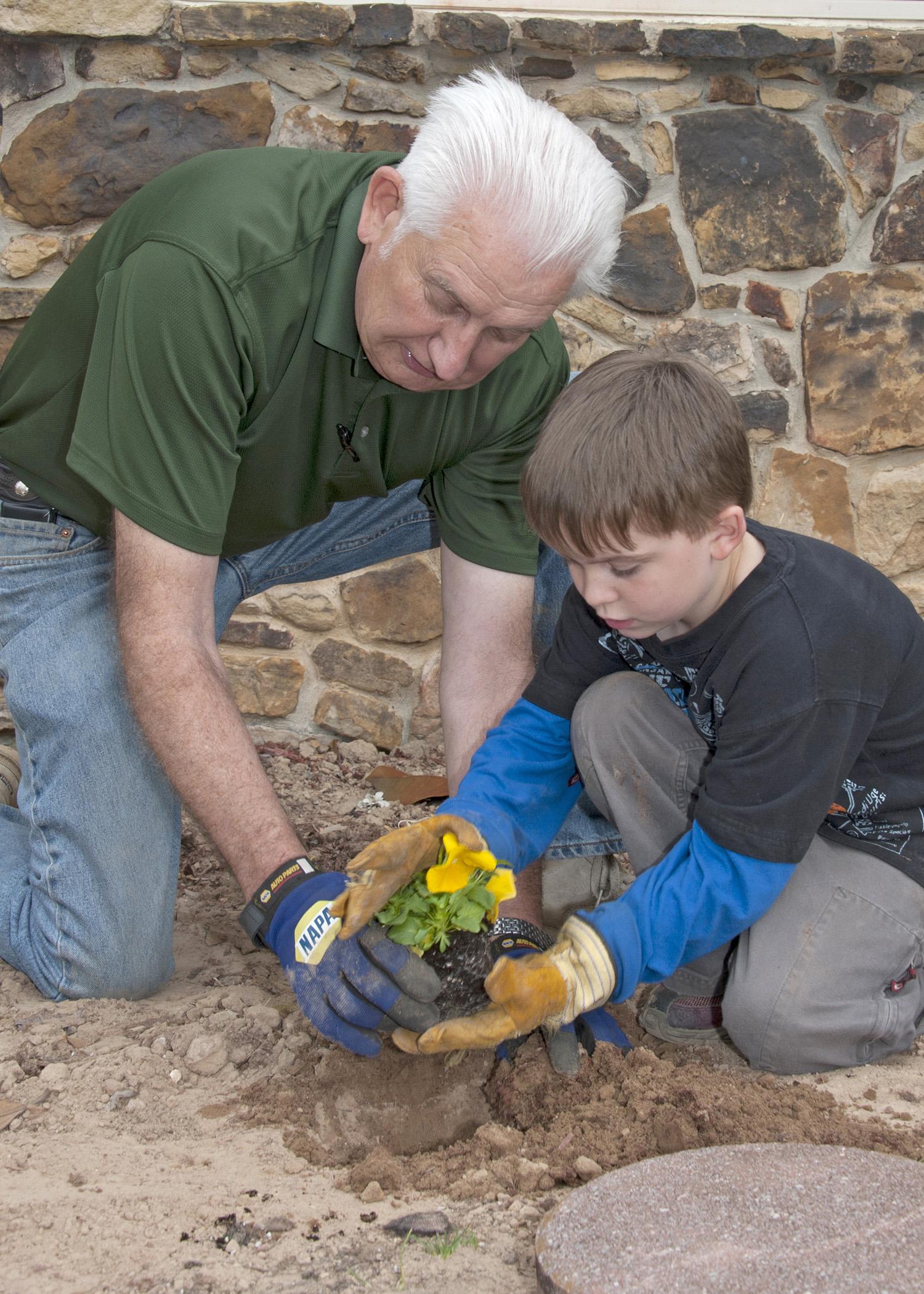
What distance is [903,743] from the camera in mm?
1899

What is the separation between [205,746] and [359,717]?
1579 millimetres


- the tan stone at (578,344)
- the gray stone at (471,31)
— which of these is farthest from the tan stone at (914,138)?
the gray stone at (471,31)

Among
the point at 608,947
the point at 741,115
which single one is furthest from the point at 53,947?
the point at 741,115

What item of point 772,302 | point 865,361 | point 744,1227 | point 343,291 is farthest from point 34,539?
point 865,361

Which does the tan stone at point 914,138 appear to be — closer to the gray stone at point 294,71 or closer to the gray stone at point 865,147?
the gray stone at point 865,147

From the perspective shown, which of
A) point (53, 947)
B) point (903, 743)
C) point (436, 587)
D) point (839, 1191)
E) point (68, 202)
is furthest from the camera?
point (436, 587)

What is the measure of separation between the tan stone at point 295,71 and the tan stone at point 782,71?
1187mm

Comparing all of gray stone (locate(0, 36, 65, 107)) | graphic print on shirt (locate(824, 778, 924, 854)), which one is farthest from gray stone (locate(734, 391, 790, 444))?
gray stone (locate(0, 36, 65, 107))

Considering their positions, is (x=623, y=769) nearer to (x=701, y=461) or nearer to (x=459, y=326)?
(x=701, y=461)

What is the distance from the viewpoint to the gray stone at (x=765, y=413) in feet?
10.9

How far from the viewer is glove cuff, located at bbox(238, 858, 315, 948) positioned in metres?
1.80

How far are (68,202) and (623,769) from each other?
2.22 m

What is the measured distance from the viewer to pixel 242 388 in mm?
2068

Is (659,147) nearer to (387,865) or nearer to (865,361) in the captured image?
(865,361)
